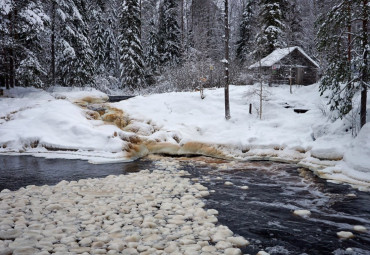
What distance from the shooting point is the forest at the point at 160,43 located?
9.88 metres

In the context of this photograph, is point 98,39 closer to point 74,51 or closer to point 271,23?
point 74,51

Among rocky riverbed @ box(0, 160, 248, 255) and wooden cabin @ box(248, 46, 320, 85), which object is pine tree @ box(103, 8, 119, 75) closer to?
wooden cabin @ box(248, 46, 320, 85)

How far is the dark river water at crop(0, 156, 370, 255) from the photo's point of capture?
14.0ft

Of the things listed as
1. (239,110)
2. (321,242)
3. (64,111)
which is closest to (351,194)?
(321,242)

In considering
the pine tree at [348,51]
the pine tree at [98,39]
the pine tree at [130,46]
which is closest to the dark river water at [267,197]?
the pine tree at [348,51]

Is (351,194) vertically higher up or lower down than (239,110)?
lower down

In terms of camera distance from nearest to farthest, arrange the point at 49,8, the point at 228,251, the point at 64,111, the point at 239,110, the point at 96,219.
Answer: the point at 228,251 < the point at 96,219 < the point at 64,111 < the point at 239,110 < the point at 49,8

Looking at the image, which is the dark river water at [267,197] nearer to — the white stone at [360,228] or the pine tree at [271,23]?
the white stone at [360,228]

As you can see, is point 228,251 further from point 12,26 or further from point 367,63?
point 12,26

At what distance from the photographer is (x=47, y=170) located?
884 cm

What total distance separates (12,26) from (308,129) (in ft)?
57.1

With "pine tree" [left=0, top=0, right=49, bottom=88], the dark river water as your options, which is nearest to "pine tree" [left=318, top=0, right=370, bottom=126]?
the dark river water

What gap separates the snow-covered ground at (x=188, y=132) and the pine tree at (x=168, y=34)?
55.9 ft

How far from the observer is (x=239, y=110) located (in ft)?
51.1
